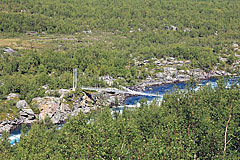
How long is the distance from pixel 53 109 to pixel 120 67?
1657 inches

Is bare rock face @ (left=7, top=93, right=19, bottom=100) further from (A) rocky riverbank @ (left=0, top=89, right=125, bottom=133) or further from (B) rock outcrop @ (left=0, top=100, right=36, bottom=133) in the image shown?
(B) rock outcrop @ (left=0, top=100, right=36, bottom=133)

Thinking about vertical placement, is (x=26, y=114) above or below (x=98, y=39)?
above

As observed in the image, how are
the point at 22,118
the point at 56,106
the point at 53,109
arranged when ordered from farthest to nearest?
the point at 56,106, the point at 53,109, the point at 22,118

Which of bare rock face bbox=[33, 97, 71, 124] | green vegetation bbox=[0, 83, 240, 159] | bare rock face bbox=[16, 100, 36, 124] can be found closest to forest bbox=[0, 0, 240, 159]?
green vegetation bbox=[0, 83, 240, 159]

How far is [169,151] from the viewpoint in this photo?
24609 mm

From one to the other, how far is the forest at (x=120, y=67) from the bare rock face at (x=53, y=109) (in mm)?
3471

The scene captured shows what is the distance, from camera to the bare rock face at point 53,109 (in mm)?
71688

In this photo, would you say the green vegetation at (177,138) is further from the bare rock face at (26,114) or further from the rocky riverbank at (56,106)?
the bare rock face at (26,114)

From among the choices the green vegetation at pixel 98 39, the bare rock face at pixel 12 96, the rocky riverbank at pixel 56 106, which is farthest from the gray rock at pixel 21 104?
the bare rock face at pixel 12 96

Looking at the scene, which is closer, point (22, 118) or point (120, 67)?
point (22, 118)

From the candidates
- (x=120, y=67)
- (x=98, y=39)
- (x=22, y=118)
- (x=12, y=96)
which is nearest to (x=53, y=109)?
(x=22, y=118)

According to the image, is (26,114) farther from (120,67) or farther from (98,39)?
(98,39)

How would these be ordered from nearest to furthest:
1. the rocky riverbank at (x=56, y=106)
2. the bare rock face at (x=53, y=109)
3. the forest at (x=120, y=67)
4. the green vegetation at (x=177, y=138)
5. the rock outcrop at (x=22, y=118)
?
the green vegetation at (x=177, y=138) < the forest at (x=120, y=67) < the rock outcrop at (x=22, y=118) < the rocky riverbank at (x=56, y=106) < the bare rock face at (x=53, y=109)

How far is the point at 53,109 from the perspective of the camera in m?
73.1
